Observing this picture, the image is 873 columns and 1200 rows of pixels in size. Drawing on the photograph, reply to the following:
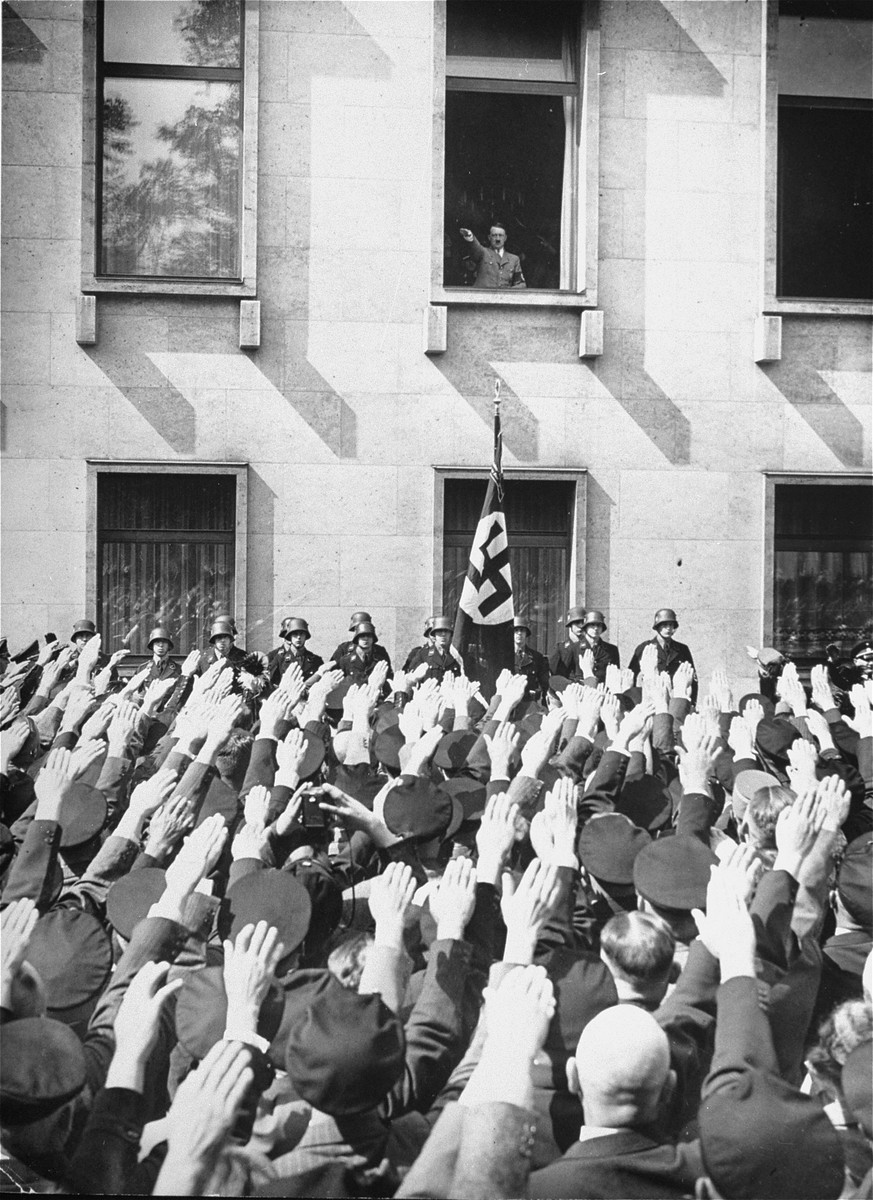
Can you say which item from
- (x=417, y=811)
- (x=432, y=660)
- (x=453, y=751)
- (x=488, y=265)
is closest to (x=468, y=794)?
(x=417, y=811)

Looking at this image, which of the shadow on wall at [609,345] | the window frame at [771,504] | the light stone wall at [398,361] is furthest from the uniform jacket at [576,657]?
the shadow on wall at [609,345]

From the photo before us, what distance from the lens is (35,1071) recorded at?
297 cm

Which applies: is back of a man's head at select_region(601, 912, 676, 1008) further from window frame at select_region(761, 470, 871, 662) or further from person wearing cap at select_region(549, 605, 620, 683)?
window frame at select_region(761, 470, 871, 662)

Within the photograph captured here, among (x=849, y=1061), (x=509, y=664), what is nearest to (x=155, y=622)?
(x=509, y=664)

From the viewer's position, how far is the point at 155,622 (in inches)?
Result: 570

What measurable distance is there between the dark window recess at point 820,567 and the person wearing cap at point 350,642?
5.29 metres

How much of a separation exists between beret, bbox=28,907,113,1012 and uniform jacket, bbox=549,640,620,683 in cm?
998

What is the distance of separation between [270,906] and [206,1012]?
64cm

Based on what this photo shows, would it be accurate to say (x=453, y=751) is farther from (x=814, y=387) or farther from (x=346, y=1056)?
(x=814, y=387)

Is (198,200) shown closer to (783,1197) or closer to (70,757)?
(70,757)

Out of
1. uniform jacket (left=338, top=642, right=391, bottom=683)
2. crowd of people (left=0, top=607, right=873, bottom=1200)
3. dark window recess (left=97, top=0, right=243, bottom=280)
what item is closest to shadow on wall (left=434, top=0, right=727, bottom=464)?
dark window recess (left=97, top=0, right=243, bottom=280)

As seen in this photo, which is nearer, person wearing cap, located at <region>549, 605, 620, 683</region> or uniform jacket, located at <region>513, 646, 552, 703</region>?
uniform jacket, located at <region>513, 646, 552, 703</region>

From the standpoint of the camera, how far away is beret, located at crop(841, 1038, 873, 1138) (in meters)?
2.91

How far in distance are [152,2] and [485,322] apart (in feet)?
19.5
